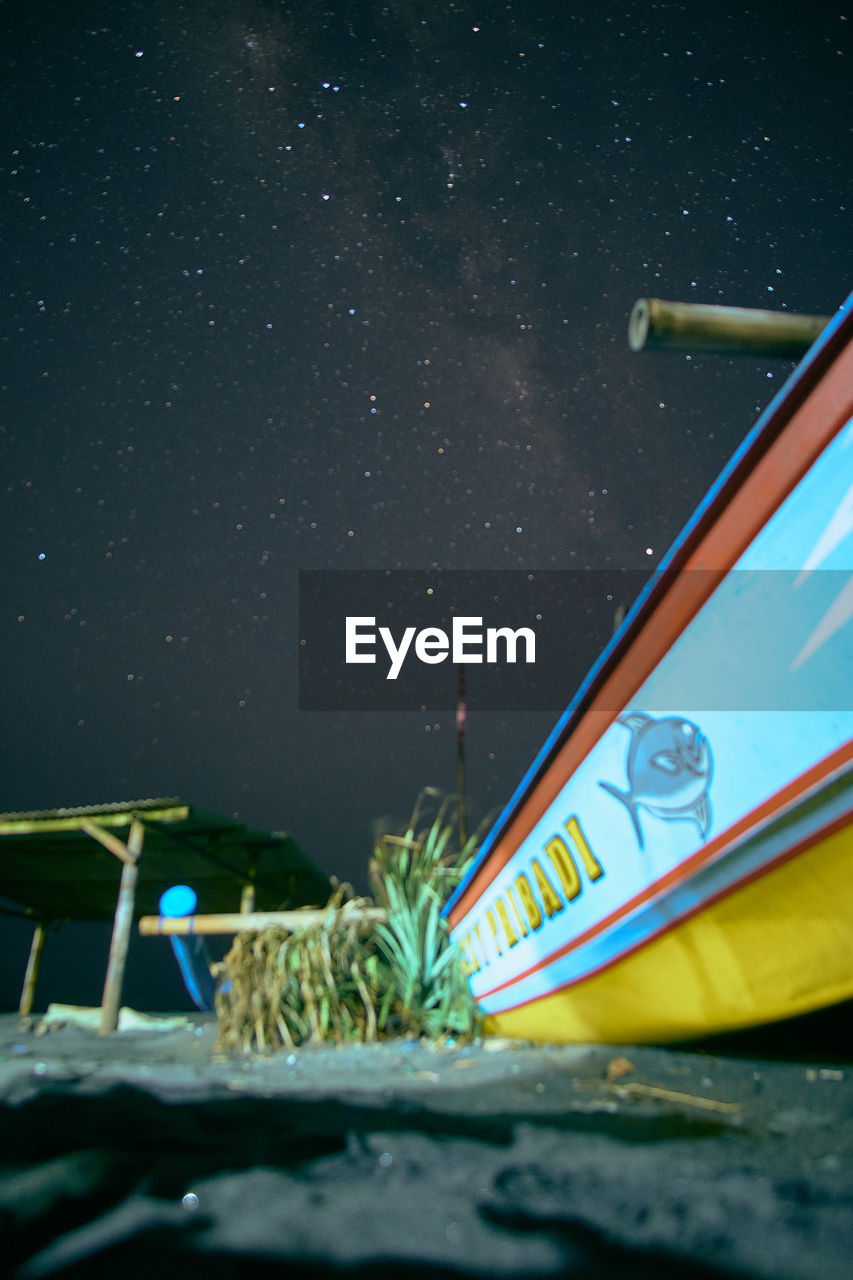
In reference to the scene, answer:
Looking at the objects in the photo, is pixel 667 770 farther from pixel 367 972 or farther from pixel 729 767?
pixel 367 972

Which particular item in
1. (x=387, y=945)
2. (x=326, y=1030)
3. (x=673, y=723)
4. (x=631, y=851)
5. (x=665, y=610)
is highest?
(x=665, y=610)

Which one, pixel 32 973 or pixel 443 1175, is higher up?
pixel 443 1175

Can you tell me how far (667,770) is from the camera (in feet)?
6.00

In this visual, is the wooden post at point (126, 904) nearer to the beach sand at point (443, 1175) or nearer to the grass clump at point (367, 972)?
the grass clump at point (367, 972)

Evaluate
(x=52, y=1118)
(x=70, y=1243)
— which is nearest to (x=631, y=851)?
(x=70, y=1243)

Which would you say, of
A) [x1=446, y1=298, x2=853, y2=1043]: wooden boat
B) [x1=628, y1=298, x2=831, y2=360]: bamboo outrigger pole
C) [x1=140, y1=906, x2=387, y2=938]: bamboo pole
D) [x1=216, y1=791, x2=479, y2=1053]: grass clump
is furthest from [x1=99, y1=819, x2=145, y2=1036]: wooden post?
[x1=628, y1=298, x2=831, y2=360]: bamboo outrigger pole

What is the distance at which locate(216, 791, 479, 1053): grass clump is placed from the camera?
3891 millimetres

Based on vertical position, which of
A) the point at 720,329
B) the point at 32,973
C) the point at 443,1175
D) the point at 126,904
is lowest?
the point at 32,973

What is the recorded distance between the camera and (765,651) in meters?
1.53

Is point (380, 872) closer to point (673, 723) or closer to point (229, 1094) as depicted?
point (229, 1094)

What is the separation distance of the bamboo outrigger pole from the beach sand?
180cm

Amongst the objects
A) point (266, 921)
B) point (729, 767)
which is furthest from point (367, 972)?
point (729, 767)

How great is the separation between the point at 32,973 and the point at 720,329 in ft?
41.0

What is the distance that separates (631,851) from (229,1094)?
1.61 m
